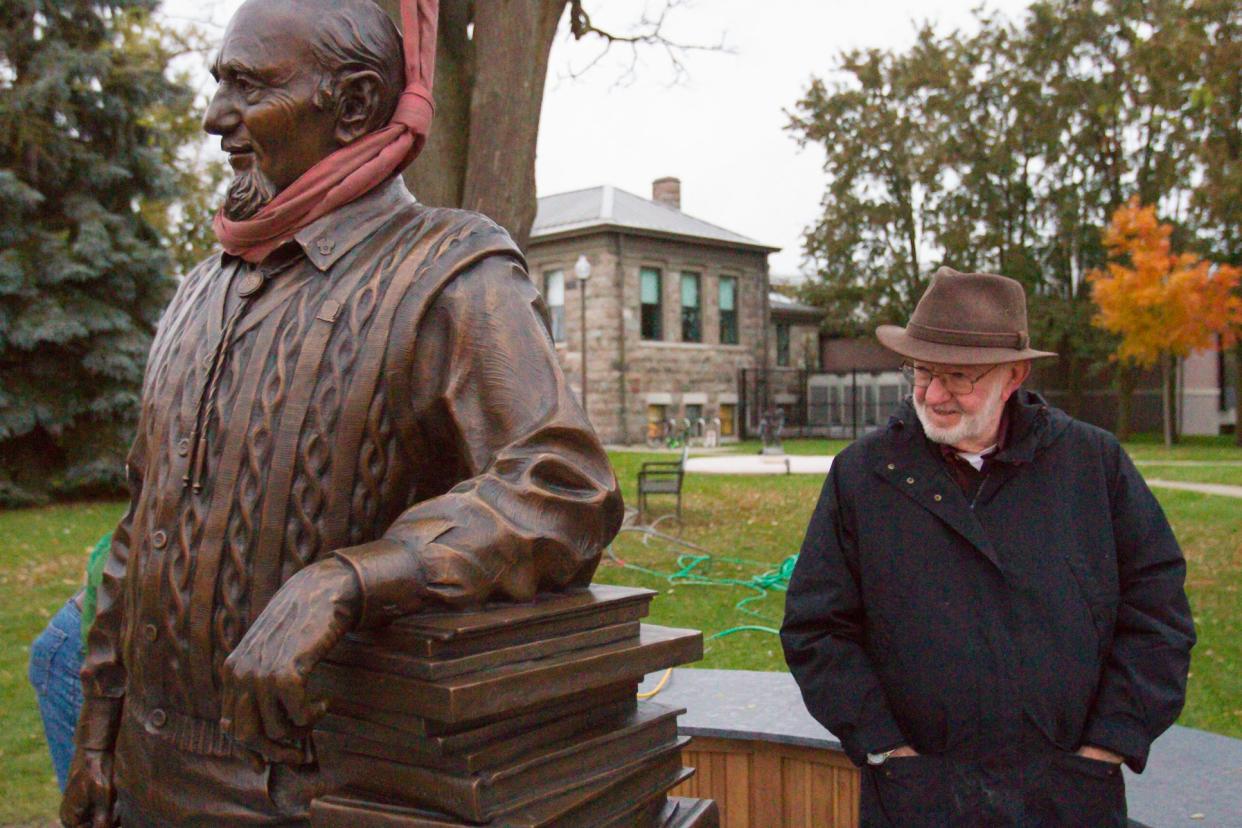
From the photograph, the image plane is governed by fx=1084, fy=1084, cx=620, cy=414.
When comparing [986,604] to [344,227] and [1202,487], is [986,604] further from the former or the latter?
[1202,487]

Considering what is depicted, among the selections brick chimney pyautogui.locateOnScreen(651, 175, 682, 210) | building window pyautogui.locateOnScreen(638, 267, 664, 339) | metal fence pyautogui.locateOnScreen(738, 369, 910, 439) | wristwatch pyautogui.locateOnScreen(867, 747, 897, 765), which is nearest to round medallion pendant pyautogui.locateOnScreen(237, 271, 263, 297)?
wristwatch pyautogui.locateOnScreen(867, 747, 897, 765)

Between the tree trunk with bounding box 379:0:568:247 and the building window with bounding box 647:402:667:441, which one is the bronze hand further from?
the building window with bounding box 647:402:667:441

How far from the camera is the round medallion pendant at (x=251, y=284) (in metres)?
1.71

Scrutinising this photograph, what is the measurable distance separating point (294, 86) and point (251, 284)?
31 cm

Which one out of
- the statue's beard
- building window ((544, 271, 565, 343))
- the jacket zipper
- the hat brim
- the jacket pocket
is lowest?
the jacket pocket

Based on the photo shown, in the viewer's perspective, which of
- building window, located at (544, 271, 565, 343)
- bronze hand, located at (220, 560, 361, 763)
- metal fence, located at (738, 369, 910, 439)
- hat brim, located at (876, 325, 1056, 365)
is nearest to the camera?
bronze hand, located at (220, 560, 361, 763)

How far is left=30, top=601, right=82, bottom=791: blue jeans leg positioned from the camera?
3193 millimetres

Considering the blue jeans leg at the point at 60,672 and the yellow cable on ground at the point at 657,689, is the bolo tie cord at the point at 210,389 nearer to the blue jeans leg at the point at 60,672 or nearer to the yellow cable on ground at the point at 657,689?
the blue jeans leg at the point at 60,672

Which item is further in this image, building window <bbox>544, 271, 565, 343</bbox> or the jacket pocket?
building window <bbox>544, 271, 565, 343</bbox>

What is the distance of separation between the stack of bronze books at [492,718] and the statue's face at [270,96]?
2.52 feet

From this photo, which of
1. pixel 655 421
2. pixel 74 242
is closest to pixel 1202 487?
pixel 655 421

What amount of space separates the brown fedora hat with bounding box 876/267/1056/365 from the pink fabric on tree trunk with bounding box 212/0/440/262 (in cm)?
123

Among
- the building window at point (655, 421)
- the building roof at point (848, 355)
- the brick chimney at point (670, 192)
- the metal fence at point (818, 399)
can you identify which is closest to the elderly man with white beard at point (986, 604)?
the building window at point (655, 421)

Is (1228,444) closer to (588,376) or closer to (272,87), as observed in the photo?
(588,376)
